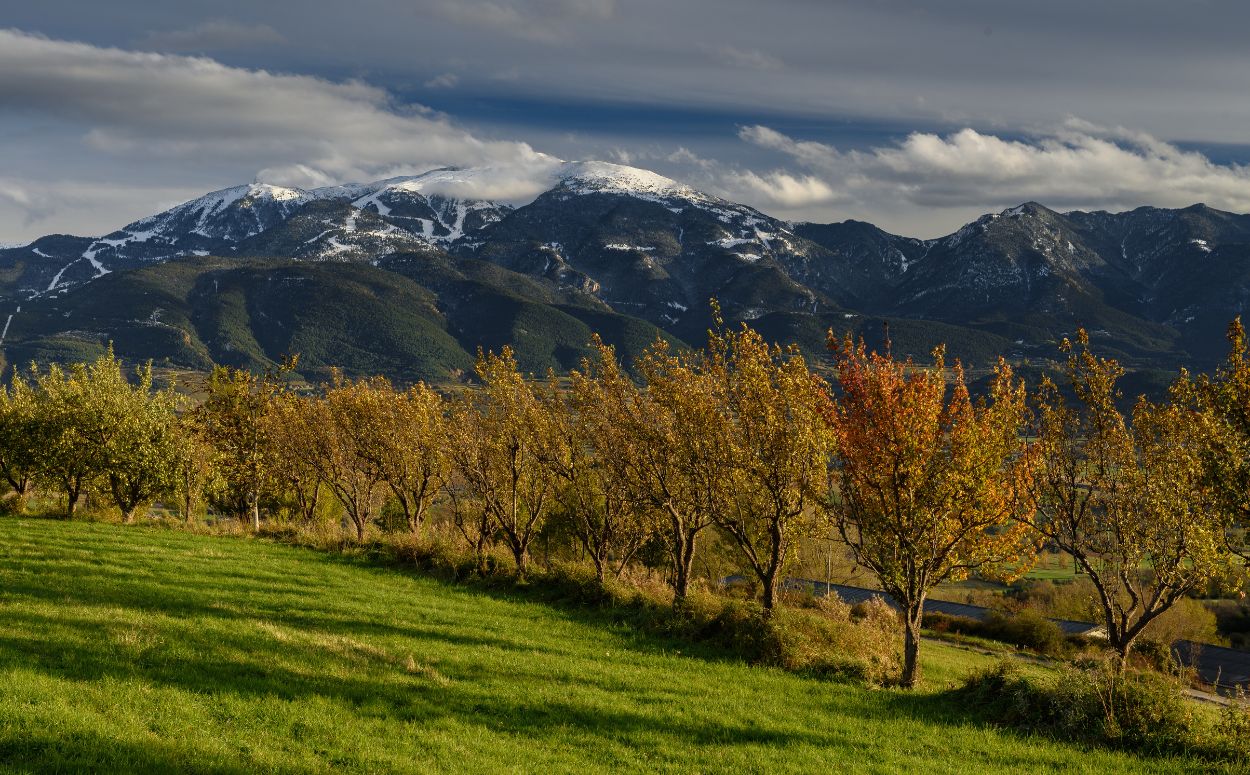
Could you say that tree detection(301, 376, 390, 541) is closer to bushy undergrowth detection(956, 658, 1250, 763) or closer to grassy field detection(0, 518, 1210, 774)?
grassy field detection(0, 518, 1210, 774)

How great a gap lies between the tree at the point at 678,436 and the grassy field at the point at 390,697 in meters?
7.12

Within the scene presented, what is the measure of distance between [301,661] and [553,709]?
6478 mm

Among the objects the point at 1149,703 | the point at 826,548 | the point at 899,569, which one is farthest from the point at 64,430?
the point at 826,548

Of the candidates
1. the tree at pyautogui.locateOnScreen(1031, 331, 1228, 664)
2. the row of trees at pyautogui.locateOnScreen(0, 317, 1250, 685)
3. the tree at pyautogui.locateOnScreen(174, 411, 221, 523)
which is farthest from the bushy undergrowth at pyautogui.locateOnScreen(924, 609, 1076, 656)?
the tree at pyautogui.locateOnScreen(174, 411, 221, 523)

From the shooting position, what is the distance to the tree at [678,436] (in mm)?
30438

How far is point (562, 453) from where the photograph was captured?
39719 millimetres

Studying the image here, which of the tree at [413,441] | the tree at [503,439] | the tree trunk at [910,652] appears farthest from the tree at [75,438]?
the tree trunk at [910,652]

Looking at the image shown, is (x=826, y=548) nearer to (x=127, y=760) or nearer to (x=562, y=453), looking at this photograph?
(x=562, y=453)

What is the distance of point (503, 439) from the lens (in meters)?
39.0

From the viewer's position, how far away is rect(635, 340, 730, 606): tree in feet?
99.9

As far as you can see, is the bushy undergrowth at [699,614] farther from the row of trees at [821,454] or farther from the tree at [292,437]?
the tree at [292,437]

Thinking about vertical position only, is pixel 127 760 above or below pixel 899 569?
below

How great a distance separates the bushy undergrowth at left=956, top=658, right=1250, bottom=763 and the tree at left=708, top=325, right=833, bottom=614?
900 cm

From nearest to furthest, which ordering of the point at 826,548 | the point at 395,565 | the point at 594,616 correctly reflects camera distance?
1. the point at 594,616
2. the point at 395,565
3. the point at 826,548
